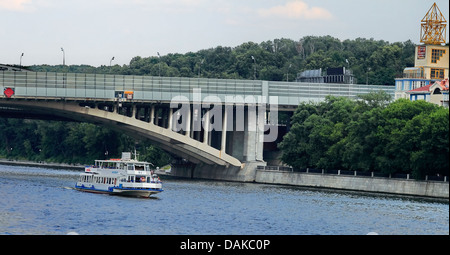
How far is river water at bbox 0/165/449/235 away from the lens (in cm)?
5959

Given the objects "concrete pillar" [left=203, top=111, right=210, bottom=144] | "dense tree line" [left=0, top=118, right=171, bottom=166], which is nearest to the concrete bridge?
"concrete pillar" [left=203, top=111, right=210, bottom=144]

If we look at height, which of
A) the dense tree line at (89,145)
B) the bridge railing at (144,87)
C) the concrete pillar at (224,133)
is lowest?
the dense tree line at (89,145)

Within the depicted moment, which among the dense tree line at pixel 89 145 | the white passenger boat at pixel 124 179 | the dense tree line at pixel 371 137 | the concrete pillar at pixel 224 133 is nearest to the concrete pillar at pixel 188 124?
the concrete pillar at pixel 224 133

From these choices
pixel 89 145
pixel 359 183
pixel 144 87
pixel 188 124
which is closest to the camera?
pixel 359 183

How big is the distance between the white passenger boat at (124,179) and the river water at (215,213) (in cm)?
128

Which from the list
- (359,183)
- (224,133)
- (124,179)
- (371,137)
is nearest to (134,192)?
(124,179)

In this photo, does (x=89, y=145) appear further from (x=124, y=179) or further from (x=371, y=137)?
(x=124, y=179)

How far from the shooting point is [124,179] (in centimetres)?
8812

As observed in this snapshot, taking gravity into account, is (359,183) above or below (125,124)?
below

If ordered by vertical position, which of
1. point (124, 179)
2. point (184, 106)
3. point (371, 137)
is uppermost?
point (184, 106)

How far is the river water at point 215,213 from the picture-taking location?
59594 mm

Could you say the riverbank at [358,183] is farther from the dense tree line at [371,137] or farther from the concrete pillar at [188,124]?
the concrete pillar at [188,124]

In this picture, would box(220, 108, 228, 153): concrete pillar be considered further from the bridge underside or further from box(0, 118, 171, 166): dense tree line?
box(0, 118, 171, 166): dense tree line

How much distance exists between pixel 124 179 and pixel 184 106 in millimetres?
31617
